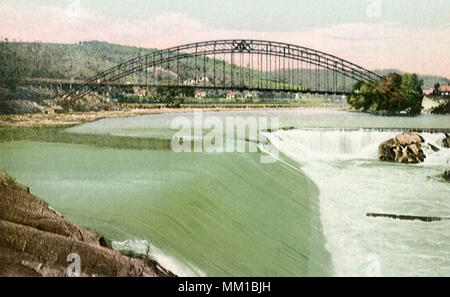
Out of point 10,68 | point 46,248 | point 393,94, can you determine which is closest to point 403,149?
point 10,68

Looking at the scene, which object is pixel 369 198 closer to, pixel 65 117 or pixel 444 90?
pixel 65 117

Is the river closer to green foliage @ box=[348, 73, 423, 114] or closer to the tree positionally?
the tree

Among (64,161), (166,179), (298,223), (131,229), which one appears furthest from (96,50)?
(131,229)

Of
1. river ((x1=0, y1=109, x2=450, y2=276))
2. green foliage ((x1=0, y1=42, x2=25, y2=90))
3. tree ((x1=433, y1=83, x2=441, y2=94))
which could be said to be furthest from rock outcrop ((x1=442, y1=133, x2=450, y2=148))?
green foliage ((x1=0, y1=42, x2=25, y2=90))

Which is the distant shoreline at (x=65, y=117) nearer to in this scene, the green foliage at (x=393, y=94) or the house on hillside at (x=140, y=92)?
the house on hillside at (x=140, y=92)

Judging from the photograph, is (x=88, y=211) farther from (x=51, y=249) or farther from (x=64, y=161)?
(x=64, y=161)
